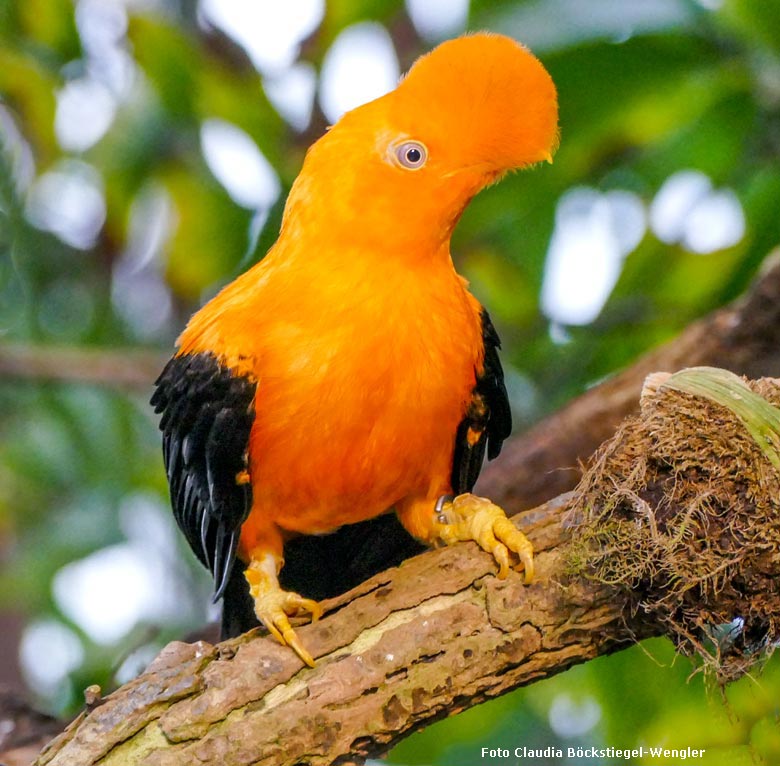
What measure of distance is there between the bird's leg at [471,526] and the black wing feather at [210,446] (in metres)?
0.57

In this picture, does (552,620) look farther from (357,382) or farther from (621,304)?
(621,304)

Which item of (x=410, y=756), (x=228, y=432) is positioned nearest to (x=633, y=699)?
(x=410, y=756)

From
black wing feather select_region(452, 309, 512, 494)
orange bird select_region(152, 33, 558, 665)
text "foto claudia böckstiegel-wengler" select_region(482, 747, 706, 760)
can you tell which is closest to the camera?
orange bird select_region(152, 33, 558, 665)

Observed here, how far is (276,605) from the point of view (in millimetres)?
3244

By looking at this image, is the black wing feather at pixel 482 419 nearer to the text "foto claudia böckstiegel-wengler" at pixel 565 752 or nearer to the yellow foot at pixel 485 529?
the yellow foot at pixel 485 529

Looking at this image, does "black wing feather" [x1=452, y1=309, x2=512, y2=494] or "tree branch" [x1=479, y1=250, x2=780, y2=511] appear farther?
"tree branch" [x1=479, y1=250, x2=780, y2=511]

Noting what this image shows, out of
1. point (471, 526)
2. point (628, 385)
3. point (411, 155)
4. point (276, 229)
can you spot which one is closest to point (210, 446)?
point (471, 526)

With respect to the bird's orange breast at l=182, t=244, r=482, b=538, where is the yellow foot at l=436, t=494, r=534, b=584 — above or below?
below

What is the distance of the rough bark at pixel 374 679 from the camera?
2.81 m

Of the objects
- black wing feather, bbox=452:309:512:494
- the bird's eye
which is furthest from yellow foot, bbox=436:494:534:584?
the bird's eye

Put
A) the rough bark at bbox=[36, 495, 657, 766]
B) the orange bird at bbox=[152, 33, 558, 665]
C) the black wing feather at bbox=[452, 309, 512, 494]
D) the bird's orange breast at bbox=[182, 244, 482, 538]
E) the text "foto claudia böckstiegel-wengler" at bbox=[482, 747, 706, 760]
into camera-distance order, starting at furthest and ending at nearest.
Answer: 1. the text "foto claudia böckstiegel-wengler" at bbox=[482, 747, 706, 760]
2. the black wing feather at bbox=[452, 309, 512, 494]
3. the bird's orange breast at bbox=[182, 244, 482, 538]
4. the orange bird at bbox=[152, 33, 558, 665]
5. the rough bark at bbox=[36, 495, 657, 766]

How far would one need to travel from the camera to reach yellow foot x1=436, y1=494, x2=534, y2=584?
115 inches

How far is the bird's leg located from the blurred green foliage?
3.82 feet

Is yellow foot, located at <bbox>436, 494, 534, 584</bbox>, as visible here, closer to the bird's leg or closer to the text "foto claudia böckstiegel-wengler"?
the bird's leg
